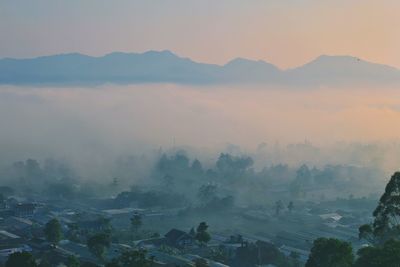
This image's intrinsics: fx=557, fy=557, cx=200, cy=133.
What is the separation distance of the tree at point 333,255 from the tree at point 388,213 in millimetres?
1859

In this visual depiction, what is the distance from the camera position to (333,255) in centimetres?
2664

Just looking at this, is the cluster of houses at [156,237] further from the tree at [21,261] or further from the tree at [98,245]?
the tree at [21,261]

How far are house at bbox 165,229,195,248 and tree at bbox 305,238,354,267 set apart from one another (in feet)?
82.4

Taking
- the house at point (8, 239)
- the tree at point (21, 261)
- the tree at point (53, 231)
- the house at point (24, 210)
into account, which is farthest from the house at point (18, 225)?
the tree at point (21, 261)

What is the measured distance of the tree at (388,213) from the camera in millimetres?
26422

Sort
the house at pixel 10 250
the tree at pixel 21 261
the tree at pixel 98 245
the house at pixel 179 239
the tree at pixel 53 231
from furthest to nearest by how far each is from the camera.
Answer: the house at pixel 179 239 < the tree at pixel 53 231 < the house at pixel 10 250 < the tree at pixel 98 245 < the tree at pixel 21 261

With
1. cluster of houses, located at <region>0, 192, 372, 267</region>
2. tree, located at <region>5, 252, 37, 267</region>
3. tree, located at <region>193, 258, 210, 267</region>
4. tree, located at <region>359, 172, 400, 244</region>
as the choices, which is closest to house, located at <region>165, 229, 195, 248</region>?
cluster of houses, located at <region>0, 192, 372, 267</region>

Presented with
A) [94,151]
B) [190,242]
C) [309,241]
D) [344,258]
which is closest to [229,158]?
[94,151]

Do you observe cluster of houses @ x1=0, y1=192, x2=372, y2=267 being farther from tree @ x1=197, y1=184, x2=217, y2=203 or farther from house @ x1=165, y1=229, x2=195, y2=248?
tree @ x1=197, y1=184, x2=217, y2=203

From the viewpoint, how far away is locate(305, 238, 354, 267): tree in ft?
87.2

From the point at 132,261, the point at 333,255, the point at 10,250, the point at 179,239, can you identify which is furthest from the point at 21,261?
the point at 179,239

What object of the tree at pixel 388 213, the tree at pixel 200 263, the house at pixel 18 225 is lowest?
the house at pixel 18 225

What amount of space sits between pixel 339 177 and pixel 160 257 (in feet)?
246

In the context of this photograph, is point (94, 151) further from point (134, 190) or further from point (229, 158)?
point (134, 190)
